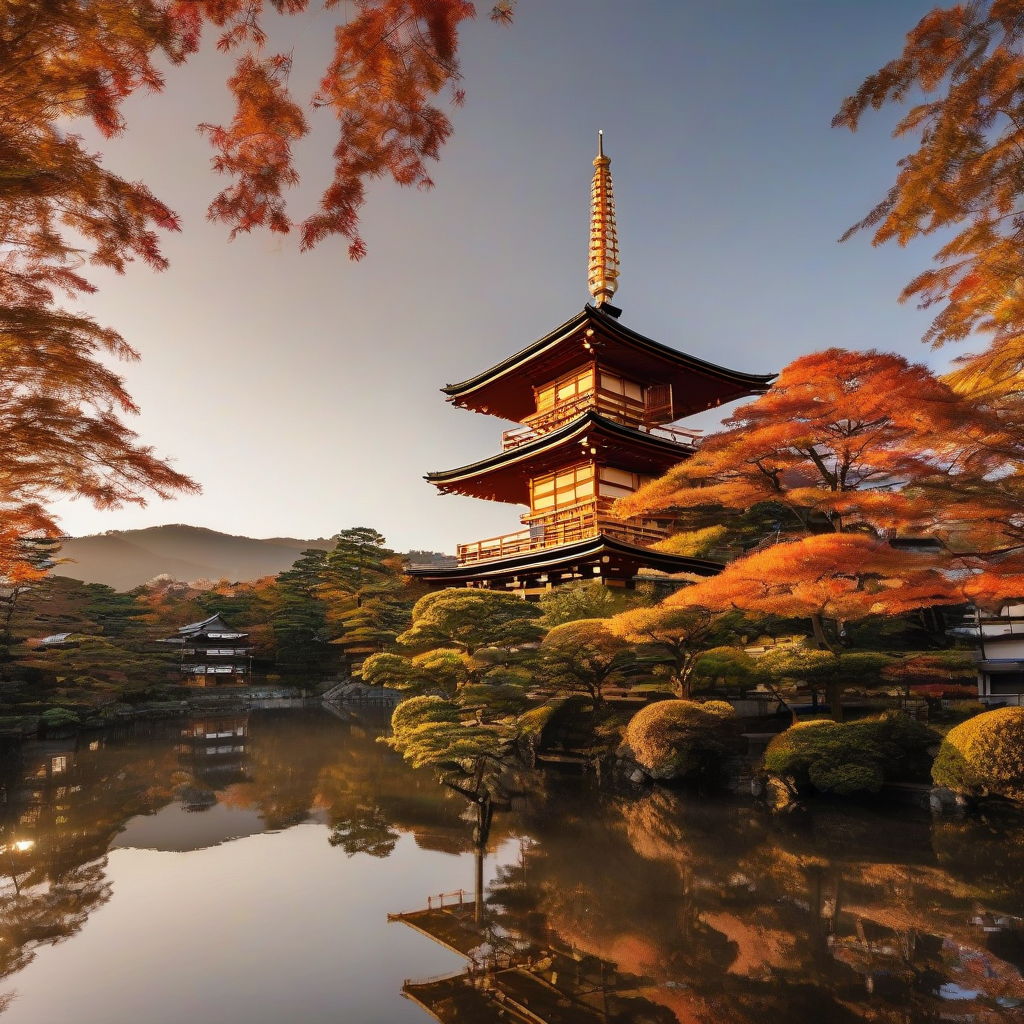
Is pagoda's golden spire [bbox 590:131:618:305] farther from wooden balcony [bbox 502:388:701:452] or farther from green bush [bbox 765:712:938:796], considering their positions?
Result: green bush [bbox 765:712:938:796]

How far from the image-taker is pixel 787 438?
487 inches

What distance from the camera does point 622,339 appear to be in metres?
18.7

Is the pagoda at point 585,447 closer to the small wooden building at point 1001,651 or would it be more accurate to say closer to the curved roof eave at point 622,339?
the curved roof eave at point 622,339

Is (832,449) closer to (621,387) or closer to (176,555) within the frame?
(621,387)

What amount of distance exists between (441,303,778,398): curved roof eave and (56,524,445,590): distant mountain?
121 metres

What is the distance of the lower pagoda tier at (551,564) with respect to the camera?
16812mm

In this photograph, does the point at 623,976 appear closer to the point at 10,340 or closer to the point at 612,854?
the point at 612,854

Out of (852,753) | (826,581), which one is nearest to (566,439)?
(826,581)

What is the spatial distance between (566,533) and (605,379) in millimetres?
5605

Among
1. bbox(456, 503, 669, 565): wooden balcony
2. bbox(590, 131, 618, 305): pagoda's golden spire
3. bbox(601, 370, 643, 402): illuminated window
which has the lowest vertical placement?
bbox(456, 503, 669, 565): wooden balcony

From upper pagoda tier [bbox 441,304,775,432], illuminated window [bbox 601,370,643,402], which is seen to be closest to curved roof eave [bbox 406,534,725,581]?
upper pagoda tier [bbox 441,304,775,432]

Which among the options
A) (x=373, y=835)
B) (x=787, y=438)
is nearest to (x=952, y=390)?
(x=787, y=438)

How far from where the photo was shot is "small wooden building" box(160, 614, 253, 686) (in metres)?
33.2

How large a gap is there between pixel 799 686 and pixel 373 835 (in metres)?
10.1
